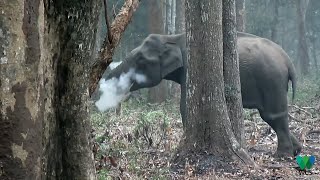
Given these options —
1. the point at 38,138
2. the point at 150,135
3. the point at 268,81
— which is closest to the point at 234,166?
the point at 150,135

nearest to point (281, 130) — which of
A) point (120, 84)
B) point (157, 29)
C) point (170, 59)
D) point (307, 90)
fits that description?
point (170, 59)

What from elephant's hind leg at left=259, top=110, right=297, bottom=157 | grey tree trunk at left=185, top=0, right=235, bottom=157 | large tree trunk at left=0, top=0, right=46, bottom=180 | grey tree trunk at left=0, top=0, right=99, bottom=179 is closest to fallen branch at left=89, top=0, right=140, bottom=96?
grey tree trunk at left=0, top=0, right=99, bottom=179

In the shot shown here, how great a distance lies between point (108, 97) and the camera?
1173 cm

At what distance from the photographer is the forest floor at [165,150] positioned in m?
6.47

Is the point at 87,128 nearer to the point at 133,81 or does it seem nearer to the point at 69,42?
the point at 69,42

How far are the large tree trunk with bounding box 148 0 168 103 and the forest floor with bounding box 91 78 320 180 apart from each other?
449 centimetres

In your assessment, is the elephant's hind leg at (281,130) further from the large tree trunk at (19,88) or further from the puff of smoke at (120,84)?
the large tree trunk at (19,88)

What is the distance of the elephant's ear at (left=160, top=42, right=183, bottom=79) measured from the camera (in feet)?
36.0

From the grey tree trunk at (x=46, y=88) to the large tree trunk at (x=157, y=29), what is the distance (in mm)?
14294

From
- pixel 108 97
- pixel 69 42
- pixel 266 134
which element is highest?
pixel 69 42

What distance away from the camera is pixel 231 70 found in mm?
8133

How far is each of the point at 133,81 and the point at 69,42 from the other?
7931 mm

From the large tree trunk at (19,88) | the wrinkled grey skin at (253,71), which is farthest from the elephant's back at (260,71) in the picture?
the large tree trunk at (19,88)

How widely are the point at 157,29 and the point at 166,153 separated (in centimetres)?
1020
